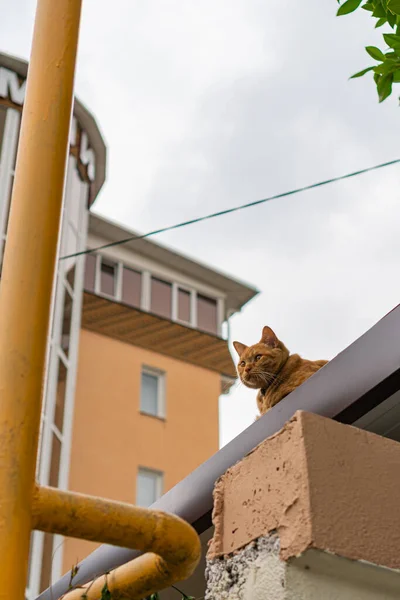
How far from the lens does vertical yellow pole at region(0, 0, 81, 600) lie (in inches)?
40.5

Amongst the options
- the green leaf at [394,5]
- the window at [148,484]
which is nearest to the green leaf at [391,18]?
the green leaf at [394,5]

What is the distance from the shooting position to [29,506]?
1.05 m

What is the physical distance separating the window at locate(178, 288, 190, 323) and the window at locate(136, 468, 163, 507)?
374 centimetres

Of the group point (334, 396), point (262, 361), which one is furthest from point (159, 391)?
point (334, 396)

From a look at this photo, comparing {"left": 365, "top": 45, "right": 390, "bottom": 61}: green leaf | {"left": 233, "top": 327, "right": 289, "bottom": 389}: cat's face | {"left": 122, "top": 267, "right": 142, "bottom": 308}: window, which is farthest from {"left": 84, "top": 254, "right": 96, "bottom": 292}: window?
{"left": 365, "top": 45, "right": 390, "bottom": 61}: green leaf

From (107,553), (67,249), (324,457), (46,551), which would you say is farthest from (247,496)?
(67,249)

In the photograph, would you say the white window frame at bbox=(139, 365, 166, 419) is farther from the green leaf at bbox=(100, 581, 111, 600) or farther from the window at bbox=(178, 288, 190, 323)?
the green leaf at bbox=(100, 581, 111, 600)

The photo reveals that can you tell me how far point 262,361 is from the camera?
10.7 feet

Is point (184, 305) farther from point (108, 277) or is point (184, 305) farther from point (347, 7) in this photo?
point (347, 7)

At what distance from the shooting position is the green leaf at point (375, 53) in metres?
2.29

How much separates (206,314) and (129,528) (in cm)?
1782

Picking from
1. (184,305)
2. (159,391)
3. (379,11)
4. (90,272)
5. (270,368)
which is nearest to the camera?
(379,11)

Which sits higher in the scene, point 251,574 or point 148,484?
point 148,484

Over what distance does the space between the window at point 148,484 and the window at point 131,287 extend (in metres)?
3.67
